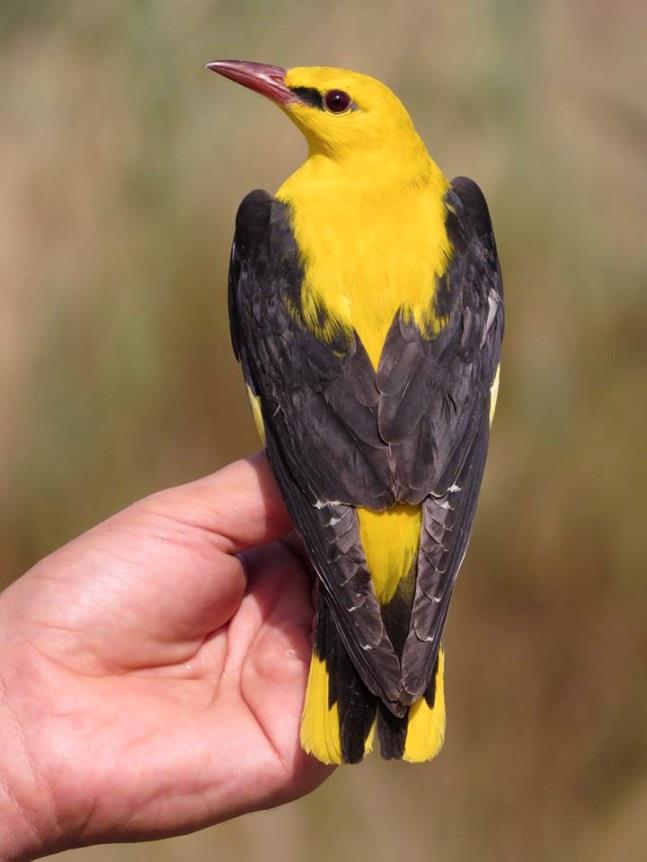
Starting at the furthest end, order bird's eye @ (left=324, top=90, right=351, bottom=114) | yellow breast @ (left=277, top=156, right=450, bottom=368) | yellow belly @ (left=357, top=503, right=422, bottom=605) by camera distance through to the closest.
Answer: bird's eye @ (left=324, top=90, right=351, bottom=114)
yellow breast @ (left=277, top=156, right=450, bottom=368)
yellow belly @ (left=357, top=503, right=422, bottom=605)

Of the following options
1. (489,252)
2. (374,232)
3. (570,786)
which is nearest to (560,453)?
(570,786)

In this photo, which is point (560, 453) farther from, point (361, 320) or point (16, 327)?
point (16, 327)

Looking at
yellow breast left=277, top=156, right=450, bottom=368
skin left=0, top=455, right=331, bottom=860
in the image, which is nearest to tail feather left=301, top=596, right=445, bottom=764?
skin left=0, top=455, right=331, bottom=860

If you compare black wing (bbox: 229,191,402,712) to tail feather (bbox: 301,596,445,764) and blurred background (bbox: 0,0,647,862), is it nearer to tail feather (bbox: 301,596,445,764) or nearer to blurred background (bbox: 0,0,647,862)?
tail feather (bbox: 301,596,445,764)

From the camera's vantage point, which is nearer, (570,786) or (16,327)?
(570,786)

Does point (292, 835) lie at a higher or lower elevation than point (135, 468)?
lower

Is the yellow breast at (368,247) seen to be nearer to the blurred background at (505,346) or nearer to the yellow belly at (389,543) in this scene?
the yellow belly at (389,543)

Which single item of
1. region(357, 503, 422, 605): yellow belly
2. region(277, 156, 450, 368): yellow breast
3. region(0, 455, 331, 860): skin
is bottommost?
region(0, 455, 331, 860): skin

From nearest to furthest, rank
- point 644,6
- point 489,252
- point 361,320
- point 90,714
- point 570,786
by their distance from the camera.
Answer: point 90,714
point 361,320
point 489,252
point 570,786
point 644,6
